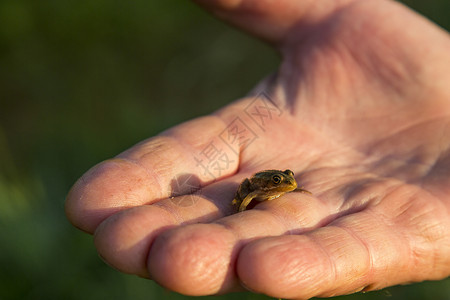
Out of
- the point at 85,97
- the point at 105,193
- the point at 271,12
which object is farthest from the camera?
the point at 85,97

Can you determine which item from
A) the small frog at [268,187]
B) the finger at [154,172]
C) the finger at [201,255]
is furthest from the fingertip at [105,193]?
the small frog at [268,187]

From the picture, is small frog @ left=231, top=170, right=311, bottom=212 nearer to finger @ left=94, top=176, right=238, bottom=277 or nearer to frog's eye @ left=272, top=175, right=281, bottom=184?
frog's eye @ left=272, top=175, right=281, bottom=184

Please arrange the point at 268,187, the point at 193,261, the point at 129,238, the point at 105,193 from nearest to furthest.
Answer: the point at 193,261 < the point at 129,238 < the point at 105,193 < the point at 268,187

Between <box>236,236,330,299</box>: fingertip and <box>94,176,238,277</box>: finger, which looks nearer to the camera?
<box>236,236,330,299</box>: fingertip

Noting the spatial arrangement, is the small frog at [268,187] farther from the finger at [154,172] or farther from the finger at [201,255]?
the finger at [201,255]

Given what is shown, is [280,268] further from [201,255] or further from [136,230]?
[136,230]

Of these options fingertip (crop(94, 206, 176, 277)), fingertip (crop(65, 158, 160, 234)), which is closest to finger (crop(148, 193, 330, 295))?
fingertip (crop(94, 206, 176, 277))

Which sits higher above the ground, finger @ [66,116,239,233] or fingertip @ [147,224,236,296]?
finger @ [66,116,239,233]

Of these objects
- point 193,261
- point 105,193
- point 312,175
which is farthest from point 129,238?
point 312,175
